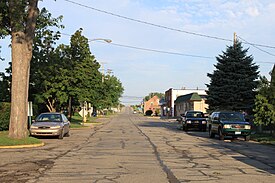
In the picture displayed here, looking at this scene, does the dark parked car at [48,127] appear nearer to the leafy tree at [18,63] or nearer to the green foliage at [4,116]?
the leafy tree at [18,63]

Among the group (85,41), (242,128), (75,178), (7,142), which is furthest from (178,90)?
(75,178)

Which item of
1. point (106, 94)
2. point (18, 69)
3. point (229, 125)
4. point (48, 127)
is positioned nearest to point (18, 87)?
point (18, 69)

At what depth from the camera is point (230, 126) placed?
2317 centimetres

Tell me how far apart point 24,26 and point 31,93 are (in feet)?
53.7

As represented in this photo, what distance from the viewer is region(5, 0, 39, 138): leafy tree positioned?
18734 mm

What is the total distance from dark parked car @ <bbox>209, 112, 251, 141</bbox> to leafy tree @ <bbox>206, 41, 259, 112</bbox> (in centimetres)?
944

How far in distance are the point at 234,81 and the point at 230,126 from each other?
11830 millimetres

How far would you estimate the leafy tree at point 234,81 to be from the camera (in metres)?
34.2

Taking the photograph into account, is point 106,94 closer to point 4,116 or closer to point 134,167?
point 4,116

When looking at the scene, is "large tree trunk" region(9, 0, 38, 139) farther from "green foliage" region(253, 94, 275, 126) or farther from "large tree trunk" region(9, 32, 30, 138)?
"green foliage" region(253, 94, 275, 126)

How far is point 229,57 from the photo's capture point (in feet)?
115

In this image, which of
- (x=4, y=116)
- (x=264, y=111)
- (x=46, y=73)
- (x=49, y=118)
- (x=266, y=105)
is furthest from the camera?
(x=46, y=73)

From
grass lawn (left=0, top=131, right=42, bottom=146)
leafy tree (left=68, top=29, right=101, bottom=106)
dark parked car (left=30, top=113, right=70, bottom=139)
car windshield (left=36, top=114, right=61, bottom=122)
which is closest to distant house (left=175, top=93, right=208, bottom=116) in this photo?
leafy tree (left=68, top=29, right=101, bottom=106)

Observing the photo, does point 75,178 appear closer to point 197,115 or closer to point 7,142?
point 7,142
